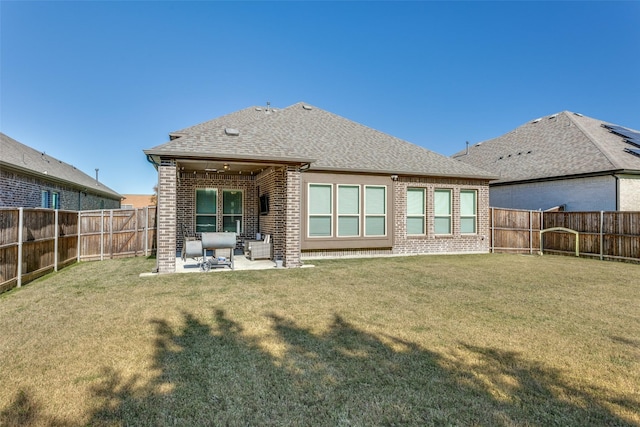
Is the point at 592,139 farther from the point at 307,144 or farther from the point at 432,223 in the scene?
the point at 307,144

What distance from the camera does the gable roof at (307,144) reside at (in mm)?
8812

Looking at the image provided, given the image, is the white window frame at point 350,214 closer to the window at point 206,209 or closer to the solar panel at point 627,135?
the window at point 206,209

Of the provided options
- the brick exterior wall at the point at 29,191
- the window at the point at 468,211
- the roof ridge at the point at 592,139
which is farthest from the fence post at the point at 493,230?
the brick exterior wall at the point at 29,191

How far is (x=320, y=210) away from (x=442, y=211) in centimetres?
543

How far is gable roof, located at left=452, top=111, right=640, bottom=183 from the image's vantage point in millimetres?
14078

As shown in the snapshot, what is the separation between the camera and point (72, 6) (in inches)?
431

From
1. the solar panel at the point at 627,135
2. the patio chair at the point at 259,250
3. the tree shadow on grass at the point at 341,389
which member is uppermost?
the solar panel at the point at 627,135

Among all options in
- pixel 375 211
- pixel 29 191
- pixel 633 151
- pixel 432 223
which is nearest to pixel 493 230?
pixel 432 223

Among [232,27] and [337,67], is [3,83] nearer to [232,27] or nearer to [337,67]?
[232,27]

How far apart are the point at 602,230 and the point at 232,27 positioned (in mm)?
16815

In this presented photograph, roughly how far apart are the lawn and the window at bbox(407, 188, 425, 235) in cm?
595

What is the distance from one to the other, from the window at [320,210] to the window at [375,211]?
144cm

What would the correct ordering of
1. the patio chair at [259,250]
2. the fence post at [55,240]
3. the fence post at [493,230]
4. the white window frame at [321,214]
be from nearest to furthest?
the fence post at [55,240] < the patio chair at [259,250] < the white window frame at [321,214] < the fence post at [493,230]

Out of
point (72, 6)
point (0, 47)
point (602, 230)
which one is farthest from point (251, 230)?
point (602, 230)
